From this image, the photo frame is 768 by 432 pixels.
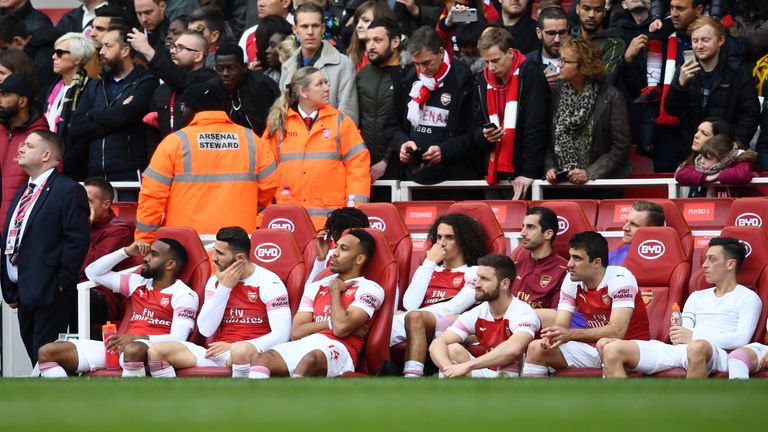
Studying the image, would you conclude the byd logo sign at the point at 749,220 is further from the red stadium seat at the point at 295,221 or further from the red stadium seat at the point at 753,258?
the red stadium seat at the point at 295,221

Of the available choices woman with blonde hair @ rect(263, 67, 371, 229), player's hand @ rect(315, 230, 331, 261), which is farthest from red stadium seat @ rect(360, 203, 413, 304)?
woman with blonde hair @ rect(263, 67, 371, 229)

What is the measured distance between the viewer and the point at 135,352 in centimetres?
1003

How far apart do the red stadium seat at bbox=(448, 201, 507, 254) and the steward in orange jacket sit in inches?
62.4

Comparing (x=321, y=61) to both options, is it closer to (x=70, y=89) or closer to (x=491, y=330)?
(x=70, y=89)

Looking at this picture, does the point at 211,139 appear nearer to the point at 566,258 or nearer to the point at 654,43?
the point at 566,258

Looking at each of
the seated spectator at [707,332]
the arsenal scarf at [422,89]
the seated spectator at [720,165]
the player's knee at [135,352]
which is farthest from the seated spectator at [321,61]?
the seated spectator at [707,332]

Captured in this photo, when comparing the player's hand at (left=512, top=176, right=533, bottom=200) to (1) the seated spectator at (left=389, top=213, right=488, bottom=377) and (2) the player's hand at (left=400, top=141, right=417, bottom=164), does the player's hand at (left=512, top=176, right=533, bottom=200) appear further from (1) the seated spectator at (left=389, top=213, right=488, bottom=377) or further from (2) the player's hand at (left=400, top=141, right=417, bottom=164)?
(1) the seated spectator at (left=389, top=213, right=488, bottom=377)

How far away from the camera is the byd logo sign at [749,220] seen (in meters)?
10.6

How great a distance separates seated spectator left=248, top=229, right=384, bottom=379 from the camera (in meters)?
9.74

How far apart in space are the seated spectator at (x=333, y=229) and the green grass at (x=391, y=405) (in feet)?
10.6

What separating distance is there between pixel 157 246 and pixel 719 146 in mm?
4195

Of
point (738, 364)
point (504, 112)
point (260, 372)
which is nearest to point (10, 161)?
point (260, 372)

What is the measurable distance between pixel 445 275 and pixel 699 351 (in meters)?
2.08

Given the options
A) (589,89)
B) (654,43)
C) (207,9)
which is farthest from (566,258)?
(207,9)
